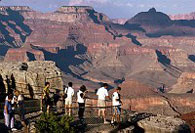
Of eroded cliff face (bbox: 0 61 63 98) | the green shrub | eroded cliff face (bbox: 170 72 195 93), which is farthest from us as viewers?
eroded cliff face (bbox: 170 72 195 93)

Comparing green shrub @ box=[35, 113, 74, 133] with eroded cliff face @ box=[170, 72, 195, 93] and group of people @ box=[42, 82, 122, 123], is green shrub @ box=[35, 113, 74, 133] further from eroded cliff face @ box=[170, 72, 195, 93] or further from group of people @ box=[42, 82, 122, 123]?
eroded cliff face @ box=[170, 72, 195, 93]

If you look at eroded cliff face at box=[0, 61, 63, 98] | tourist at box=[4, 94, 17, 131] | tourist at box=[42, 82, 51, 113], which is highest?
eroded cliff face at box=[0, 61, 63, 98]

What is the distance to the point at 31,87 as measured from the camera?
80.1ft

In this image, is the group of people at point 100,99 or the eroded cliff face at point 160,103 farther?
the eroded cliff face at point 160,103

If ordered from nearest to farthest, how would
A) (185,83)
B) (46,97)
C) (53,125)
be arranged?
(53,125) → (46,97) → (185,83)

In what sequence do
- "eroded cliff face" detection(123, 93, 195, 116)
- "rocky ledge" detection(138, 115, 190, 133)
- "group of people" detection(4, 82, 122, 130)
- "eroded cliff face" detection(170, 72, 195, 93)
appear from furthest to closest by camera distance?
"eroded cliff face" detection(170, 72, 195, 93) → "eroded cliff face" detection(123, 93, 195, 116) → "rocky ledge" detection(138, 115, 190, 133) → "group of people" detection(4, 82, 122, 130)

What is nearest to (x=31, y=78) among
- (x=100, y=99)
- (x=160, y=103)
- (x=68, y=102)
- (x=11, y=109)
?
(x=68, y=102)

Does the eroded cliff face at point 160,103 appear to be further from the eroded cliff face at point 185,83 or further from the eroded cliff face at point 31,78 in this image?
the eroded cliff face at point 31,78

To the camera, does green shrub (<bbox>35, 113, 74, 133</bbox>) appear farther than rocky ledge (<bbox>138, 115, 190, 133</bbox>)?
No

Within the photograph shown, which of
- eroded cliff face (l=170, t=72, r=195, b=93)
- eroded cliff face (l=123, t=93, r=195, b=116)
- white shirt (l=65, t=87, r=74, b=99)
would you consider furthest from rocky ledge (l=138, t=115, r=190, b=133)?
eroded cliff face (l=170, t=72, r=195, b=93)

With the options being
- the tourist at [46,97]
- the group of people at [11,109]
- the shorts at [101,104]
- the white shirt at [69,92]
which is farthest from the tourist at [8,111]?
the shorts at [101,104]

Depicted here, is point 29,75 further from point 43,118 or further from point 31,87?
point 43,118

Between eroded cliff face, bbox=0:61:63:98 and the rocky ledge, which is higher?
eroded cliff face, bbox=0:61:63:98

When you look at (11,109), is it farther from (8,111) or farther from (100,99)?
(100,99)
